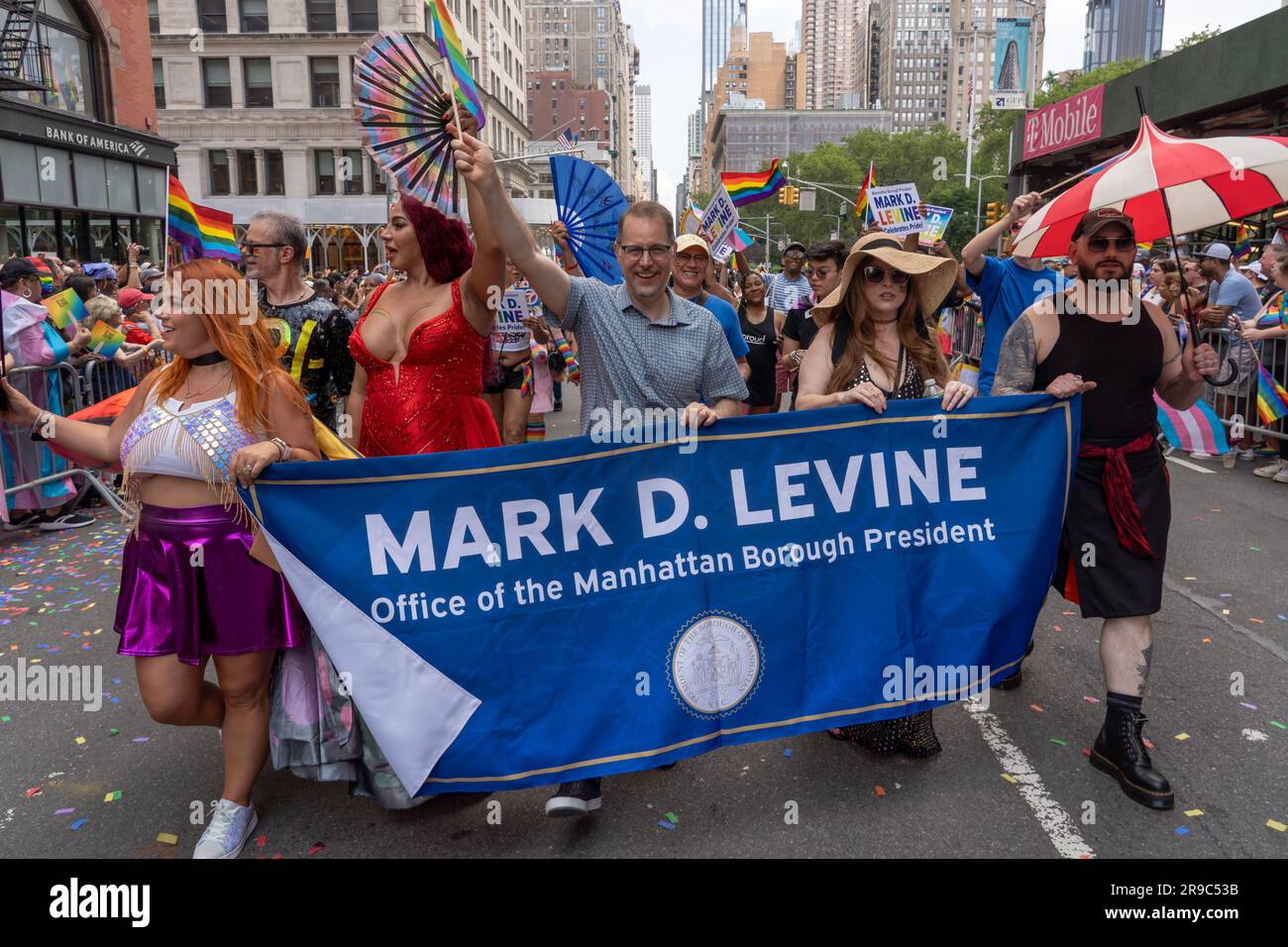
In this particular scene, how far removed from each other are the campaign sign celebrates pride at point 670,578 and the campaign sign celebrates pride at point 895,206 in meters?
6.11

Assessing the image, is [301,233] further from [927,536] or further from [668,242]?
[927,536]

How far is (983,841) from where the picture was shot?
3.30m

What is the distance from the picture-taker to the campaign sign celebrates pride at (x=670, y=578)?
3.20 meters

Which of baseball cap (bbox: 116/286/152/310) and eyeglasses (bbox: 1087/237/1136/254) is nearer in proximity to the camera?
eyeglasses (bbox: 1087/237/1136/254)

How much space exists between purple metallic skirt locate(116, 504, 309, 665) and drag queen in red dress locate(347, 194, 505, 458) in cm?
79

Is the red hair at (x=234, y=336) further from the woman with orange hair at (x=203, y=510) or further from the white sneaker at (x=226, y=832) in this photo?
the white sneaker at (x=226, y=832)

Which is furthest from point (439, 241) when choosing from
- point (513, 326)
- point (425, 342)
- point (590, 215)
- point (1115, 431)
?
point (513, 326)

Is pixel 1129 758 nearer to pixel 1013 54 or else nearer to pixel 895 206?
pixel 895 206

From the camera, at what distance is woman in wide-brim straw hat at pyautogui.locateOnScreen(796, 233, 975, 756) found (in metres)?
3.87

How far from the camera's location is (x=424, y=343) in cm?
368

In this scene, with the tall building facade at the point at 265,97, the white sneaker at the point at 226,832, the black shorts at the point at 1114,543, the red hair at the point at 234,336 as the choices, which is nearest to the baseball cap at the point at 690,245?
the black shorts at the point at 1114,543

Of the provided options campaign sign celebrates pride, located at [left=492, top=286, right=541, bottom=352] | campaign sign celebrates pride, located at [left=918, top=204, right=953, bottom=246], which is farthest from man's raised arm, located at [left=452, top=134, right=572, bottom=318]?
campaign sign celebrates pride, located at [left=918, top=204, right=953, bottom=246]

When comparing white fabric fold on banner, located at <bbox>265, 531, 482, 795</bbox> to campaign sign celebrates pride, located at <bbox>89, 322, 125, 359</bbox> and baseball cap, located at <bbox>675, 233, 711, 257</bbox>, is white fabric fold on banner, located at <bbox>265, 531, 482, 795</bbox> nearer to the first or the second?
baseball cap, located at <bbox>675, 233, 711, 257</bbox>
